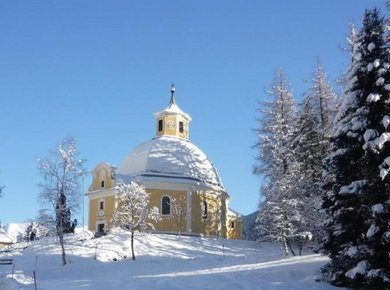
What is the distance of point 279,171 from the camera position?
36.3 m

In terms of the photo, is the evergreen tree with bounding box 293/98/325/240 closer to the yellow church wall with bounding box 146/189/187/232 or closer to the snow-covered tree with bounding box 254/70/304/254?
Answer: the snow-covered tree with bounding box 254/70/304/254

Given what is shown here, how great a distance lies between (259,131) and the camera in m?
39.8

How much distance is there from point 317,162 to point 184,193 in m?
15.3

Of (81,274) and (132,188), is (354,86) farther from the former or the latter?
(132,188)

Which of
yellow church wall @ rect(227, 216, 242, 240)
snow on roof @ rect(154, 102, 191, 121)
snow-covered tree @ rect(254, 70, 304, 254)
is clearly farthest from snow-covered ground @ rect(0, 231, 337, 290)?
snow on roof @ rect(154, 102, 191, 121)

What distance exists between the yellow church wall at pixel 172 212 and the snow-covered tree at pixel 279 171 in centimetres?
1086

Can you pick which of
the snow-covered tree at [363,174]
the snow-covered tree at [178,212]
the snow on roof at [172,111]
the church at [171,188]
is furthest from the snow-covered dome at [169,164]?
the snow-covered tree at [363,174]

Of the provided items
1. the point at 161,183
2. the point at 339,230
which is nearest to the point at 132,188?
the point at 161,183

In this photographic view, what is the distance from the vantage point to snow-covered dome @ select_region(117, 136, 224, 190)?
47.8 metres

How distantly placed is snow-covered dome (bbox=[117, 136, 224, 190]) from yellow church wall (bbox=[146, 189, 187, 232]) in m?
1.17

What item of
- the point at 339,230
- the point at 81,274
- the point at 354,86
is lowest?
the point at 81,274

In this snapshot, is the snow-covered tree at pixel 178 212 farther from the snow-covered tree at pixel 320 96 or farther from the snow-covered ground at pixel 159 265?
the snow-covered tree at pixel 320 96

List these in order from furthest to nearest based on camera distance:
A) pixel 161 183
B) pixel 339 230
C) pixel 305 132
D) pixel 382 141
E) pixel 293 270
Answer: pixel 161 183 < pixel 305 132 < pixel 293 270 < pixel 339 230 < pixel 382 141

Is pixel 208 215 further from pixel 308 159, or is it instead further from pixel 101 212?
pixel 308 159
